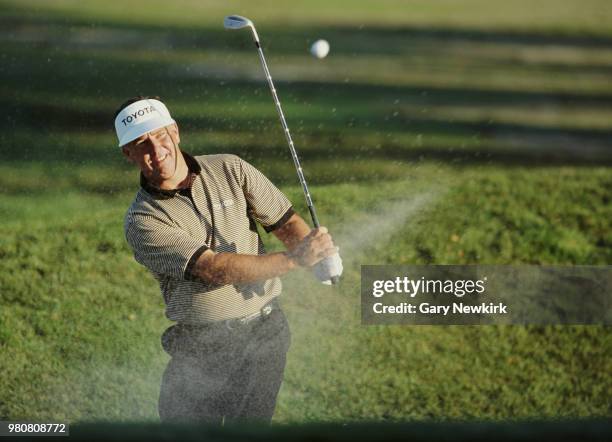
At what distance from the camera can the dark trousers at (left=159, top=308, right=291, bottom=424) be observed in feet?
10.4

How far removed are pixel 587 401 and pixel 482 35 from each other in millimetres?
3650

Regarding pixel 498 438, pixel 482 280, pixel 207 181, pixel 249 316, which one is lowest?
pixel 498 438

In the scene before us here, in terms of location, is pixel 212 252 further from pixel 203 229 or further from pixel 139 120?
pixel 139 120

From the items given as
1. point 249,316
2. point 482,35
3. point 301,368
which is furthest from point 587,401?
point 482,35

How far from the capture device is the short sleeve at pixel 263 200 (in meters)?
3.17

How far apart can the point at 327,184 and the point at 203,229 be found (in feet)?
5.12

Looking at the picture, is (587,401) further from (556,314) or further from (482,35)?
(482,35)

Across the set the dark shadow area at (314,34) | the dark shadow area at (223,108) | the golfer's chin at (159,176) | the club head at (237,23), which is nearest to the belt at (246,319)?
the golfer's chin at (159,176)

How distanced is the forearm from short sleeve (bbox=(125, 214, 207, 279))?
0.05 metres

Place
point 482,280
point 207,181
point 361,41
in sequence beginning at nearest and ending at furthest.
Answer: point 207,181 < point 482,280 < point 361,41

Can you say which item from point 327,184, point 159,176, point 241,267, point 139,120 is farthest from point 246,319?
point 327,184

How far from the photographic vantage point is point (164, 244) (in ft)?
9.93

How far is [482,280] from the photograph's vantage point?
3873 millimetres

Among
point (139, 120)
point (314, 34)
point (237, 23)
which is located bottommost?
point (314, 34)
